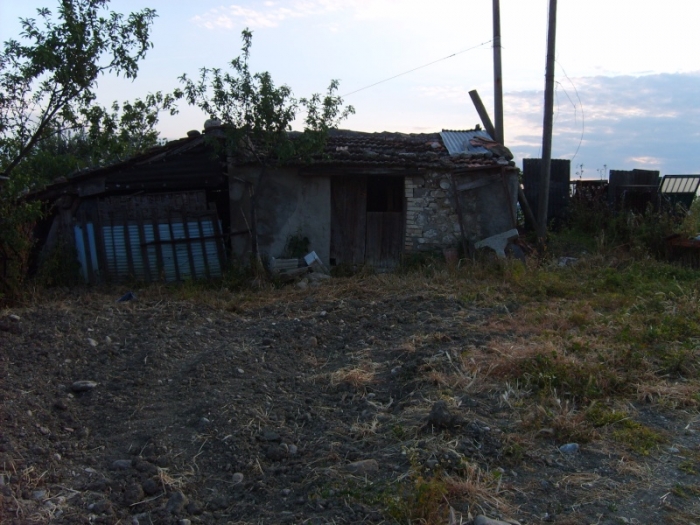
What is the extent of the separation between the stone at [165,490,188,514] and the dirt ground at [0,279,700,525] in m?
0.02

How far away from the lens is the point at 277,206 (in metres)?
12.0

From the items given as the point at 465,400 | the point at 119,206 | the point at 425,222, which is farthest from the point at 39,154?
the point at 465,400

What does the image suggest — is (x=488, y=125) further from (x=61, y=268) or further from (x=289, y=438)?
(x=289, y=438)

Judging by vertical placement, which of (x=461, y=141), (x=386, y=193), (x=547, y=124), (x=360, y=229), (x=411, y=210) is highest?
(x=547, y=124)

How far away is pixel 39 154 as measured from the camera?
13516 mm

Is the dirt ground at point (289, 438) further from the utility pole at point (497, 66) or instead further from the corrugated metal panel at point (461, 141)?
the utility pole at point (497, 66)

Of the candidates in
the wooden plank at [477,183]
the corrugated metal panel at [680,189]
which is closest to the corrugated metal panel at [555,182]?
the corrugated metal panel at [680,189]

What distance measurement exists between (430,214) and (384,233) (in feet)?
3.18

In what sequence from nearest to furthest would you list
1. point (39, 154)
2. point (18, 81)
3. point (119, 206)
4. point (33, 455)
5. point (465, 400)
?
point (33, 455) → point (465, 400) → point (18, 81) → point (119, 206) → point (39, 154)

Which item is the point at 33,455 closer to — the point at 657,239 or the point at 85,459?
the point at 85,459

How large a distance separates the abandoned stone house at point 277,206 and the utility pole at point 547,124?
1.06 metres

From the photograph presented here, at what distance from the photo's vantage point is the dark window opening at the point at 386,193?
1310cm

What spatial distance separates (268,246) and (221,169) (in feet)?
5.41

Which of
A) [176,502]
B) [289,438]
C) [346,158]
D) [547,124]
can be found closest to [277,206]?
[346,158]
